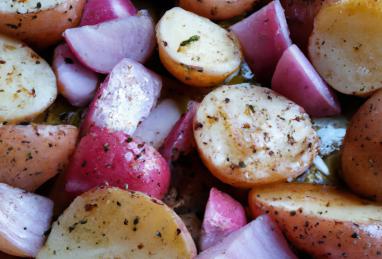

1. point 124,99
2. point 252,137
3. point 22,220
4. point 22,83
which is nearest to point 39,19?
point 22,83

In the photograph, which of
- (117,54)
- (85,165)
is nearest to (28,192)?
(85,165)

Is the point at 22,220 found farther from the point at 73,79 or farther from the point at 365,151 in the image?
the point at 365,151

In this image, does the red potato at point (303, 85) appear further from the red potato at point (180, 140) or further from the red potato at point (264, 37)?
the red potato at point (180, 140)

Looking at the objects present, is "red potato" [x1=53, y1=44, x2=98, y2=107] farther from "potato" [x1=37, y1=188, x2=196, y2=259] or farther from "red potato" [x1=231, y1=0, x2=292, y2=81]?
"red potato" [x1=231, y1=0, x2=292, y2=81]

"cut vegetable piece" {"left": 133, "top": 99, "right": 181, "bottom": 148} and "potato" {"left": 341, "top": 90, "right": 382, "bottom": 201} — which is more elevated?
"potato" {"left": 341, "top": 90, "right": 382, "bottom": 201}

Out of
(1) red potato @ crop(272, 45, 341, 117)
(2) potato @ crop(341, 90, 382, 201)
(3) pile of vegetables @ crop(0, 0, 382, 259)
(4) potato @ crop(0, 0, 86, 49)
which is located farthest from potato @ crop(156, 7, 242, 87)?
(2) potato @ crop(341, 90, 382, 201)

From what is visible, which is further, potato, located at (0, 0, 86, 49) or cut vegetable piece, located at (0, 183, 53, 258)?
potato, located at (0, 0, 86, 49)

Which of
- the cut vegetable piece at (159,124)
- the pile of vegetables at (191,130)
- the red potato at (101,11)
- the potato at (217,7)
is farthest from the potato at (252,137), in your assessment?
the red potato at (101,11)
